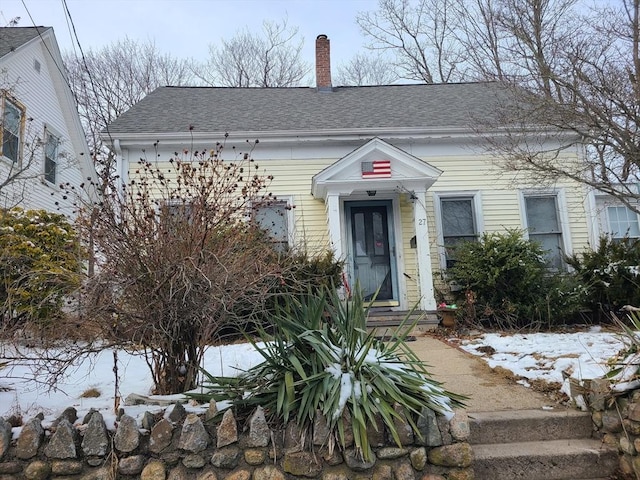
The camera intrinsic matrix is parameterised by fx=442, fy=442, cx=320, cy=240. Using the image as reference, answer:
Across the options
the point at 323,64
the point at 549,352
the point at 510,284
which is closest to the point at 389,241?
the point at 510,284

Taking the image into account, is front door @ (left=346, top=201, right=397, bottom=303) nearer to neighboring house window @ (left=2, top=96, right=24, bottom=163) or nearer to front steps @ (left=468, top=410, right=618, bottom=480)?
front steps @ (left=468, top=410, right=618, bottom=480)

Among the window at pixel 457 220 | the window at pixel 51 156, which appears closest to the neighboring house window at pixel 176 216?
the window at pixel 457 220

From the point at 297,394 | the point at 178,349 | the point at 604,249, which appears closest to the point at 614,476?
the point at 297,394

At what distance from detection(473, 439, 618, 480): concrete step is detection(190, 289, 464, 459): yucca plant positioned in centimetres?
41

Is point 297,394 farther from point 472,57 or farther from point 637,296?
point 472,57

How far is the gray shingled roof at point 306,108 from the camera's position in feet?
30.0

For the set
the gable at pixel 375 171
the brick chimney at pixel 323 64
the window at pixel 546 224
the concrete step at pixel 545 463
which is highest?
the brick chimney at pixel 323 64

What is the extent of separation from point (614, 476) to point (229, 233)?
10.7 ft

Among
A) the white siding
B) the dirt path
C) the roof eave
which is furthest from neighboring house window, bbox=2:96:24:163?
the dirt path

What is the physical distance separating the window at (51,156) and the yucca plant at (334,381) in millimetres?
10789

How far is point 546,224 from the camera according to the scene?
920 centimetres

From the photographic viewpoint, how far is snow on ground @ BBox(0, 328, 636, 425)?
3.41 meters

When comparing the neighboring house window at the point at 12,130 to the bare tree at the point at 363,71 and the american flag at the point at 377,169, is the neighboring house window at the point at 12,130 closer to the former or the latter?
the american flag at the point at 377,169

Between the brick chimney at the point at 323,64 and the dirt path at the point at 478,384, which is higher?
the brick chimney at the point at 323,64
